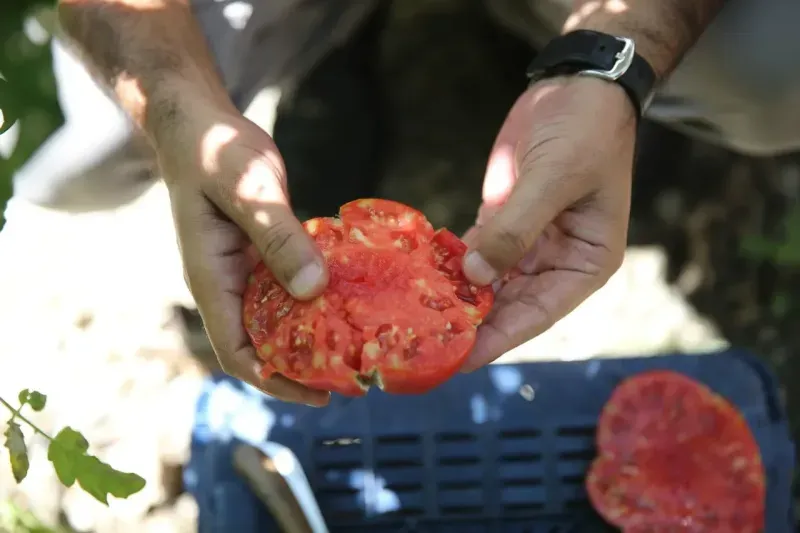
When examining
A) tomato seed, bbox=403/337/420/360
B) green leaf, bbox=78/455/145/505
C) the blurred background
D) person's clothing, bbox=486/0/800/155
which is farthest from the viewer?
the blurred background

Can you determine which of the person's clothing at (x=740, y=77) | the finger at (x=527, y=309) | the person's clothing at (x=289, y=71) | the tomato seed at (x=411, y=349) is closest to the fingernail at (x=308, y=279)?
the tomato seed at (x=411, y=349)

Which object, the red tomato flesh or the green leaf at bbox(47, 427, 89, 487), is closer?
the green leaf at bbox(47, 427, 89, 487)

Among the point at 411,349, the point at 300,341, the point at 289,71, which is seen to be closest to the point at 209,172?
the point at 300,341

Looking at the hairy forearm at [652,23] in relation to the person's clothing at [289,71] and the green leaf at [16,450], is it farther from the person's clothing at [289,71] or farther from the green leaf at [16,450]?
the green leaf at [16,450]

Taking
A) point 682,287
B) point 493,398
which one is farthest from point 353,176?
point 682,287

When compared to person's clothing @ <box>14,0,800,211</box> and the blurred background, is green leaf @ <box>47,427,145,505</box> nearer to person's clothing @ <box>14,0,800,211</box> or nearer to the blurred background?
person's clothing @ <box>14,0,800,211</box>

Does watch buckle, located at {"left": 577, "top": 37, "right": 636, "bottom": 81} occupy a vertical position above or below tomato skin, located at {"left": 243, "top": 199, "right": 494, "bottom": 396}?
above

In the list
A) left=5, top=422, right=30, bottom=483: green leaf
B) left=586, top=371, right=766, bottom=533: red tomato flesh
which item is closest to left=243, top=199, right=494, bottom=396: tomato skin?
left=5, top=422, right=30, bottom=483: green leaf
